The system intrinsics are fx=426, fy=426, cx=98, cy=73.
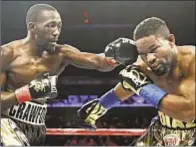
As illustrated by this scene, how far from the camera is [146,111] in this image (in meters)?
2.63

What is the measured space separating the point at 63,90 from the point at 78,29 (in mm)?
390

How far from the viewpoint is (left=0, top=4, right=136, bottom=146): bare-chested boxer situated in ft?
8.73

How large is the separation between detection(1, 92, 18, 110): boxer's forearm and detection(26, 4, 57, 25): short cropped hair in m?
0.46

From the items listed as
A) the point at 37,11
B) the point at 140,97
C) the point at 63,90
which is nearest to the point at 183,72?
the point at 140,97

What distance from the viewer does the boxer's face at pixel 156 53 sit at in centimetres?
262

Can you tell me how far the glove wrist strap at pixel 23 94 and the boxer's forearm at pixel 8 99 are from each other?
2 cm

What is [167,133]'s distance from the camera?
8.73 ft

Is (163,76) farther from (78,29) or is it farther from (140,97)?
(78,29)

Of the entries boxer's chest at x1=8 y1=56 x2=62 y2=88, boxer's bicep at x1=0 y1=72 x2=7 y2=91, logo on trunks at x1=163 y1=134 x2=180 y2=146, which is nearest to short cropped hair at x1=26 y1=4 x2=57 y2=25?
boxer's chest at x1=8 y1=56 x2=62 y2=88

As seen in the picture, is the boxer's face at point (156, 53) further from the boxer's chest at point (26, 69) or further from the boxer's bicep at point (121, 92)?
the boxer's chest at point (26, 69)

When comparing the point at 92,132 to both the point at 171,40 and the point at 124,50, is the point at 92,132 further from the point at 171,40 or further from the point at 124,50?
the point at 171,40

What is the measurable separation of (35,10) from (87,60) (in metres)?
0.45

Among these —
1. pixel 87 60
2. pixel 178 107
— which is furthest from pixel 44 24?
pixel 178 107

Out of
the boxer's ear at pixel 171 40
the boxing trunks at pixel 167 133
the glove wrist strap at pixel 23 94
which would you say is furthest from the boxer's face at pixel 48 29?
the boxing trunks at pixel 167 133
